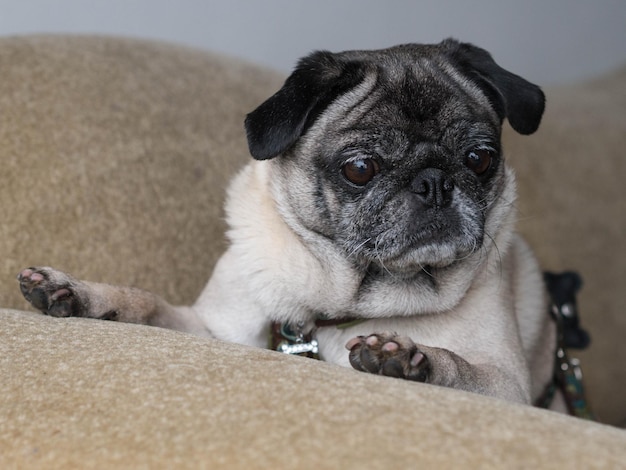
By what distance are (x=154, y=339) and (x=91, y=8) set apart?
6.32 feet

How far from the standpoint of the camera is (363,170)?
5.25ft

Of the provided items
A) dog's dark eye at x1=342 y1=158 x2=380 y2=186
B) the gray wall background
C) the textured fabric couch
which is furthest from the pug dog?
the gray wall background

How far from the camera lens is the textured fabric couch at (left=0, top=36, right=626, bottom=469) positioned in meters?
0.98

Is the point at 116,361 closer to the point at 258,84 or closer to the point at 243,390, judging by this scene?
the point at 243,390

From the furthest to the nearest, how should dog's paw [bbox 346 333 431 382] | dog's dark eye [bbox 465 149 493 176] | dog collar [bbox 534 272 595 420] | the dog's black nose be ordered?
1. dog collar [bbox 534 272 595 420]
2. dog's dark eye [bbox 465 149 493 176]
3. the dog's black nose
4. dog's paw [bbox 346 333 431 382]

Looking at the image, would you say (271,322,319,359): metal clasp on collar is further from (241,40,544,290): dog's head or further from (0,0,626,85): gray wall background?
(0,0,626,85): gray wall background

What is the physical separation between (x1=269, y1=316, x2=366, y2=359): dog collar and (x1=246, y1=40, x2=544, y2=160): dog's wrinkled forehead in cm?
38

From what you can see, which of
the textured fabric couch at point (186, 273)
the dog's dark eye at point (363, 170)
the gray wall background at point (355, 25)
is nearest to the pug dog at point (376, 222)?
the dog's dark eye at point (363, 170)

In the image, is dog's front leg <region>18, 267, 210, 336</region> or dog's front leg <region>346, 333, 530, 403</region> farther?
dog's front leg <region>18, 267, 210, 336</region>

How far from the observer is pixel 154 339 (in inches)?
52.5

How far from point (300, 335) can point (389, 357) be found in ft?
1.48

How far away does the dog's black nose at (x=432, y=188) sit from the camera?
5.11 ft

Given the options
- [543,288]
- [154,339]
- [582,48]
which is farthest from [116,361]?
[582,48]

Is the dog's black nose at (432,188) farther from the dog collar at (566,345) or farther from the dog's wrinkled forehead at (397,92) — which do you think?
the dog collar at (566,345)
